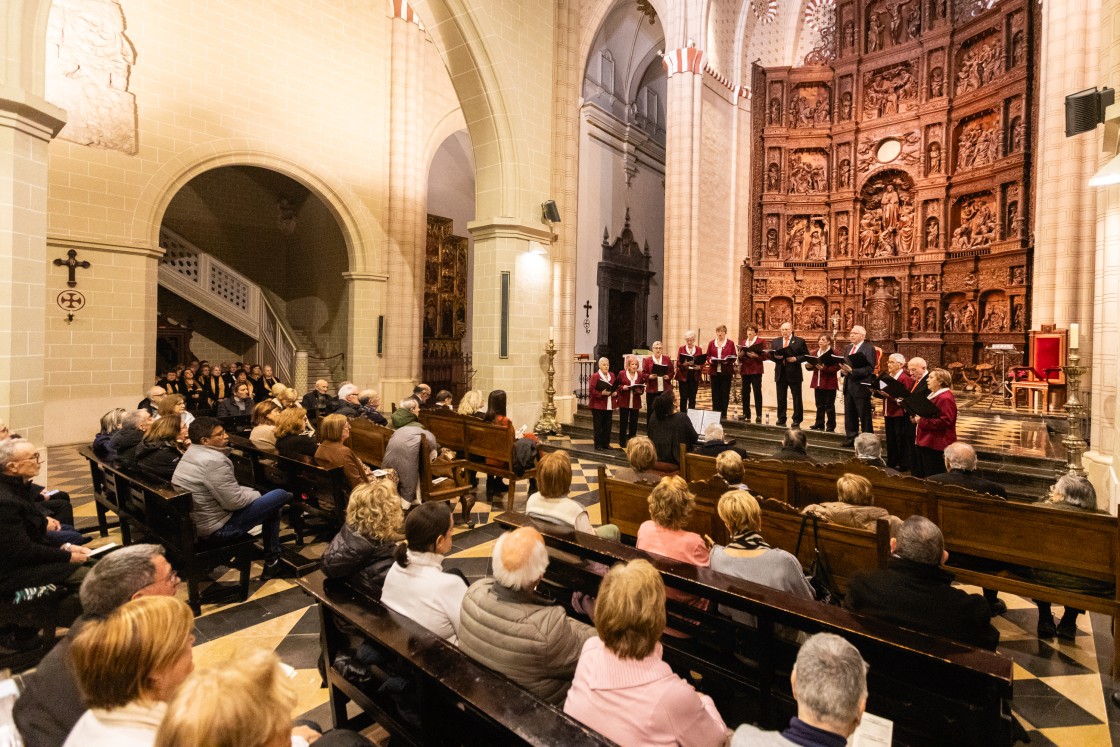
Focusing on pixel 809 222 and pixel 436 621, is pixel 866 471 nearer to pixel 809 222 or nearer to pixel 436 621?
pixel 436 621

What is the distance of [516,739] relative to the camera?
5.14 feet

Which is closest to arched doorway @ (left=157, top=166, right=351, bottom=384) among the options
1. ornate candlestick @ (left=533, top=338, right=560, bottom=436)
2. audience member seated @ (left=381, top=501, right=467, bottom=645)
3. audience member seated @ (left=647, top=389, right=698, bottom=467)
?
ornate candlestick @ (left=533, top=338, right=560, bottom=436)

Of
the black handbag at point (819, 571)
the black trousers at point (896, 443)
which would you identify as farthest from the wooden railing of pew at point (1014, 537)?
the black trousers at point (896, 443)

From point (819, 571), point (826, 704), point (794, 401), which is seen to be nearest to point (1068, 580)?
point (819, 571)

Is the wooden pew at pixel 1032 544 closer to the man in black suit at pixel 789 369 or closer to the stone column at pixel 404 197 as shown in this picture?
the man in black suit at pixel 789 369

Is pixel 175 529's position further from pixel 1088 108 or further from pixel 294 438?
pixel 1088 108

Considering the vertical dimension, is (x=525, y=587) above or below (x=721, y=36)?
below

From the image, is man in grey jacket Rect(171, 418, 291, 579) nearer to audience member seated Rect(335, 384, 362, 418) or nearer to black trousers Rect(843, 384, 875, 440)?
audience member seated Rect(335, 384, 362, 418)

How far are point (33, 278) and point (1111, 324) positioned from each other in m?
10.0

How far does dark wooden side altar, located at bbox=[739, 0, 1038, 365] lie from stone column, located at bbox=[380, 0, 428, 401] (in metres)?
8.38

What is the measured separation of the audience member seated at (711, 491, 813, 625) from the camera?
266cm

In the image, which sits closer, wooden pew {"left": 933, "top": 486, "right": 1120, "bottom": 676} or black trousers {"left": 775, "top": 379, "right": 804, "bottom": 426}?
wooden pew {"left": 933, "top": 486, "right": 1120, "bottom": 676}

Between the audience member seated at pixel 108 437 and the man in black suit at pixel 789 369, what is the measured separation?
7.35 m

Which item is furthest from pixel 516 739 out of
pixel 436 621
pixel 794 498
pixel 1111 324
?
pixel 1111 324
